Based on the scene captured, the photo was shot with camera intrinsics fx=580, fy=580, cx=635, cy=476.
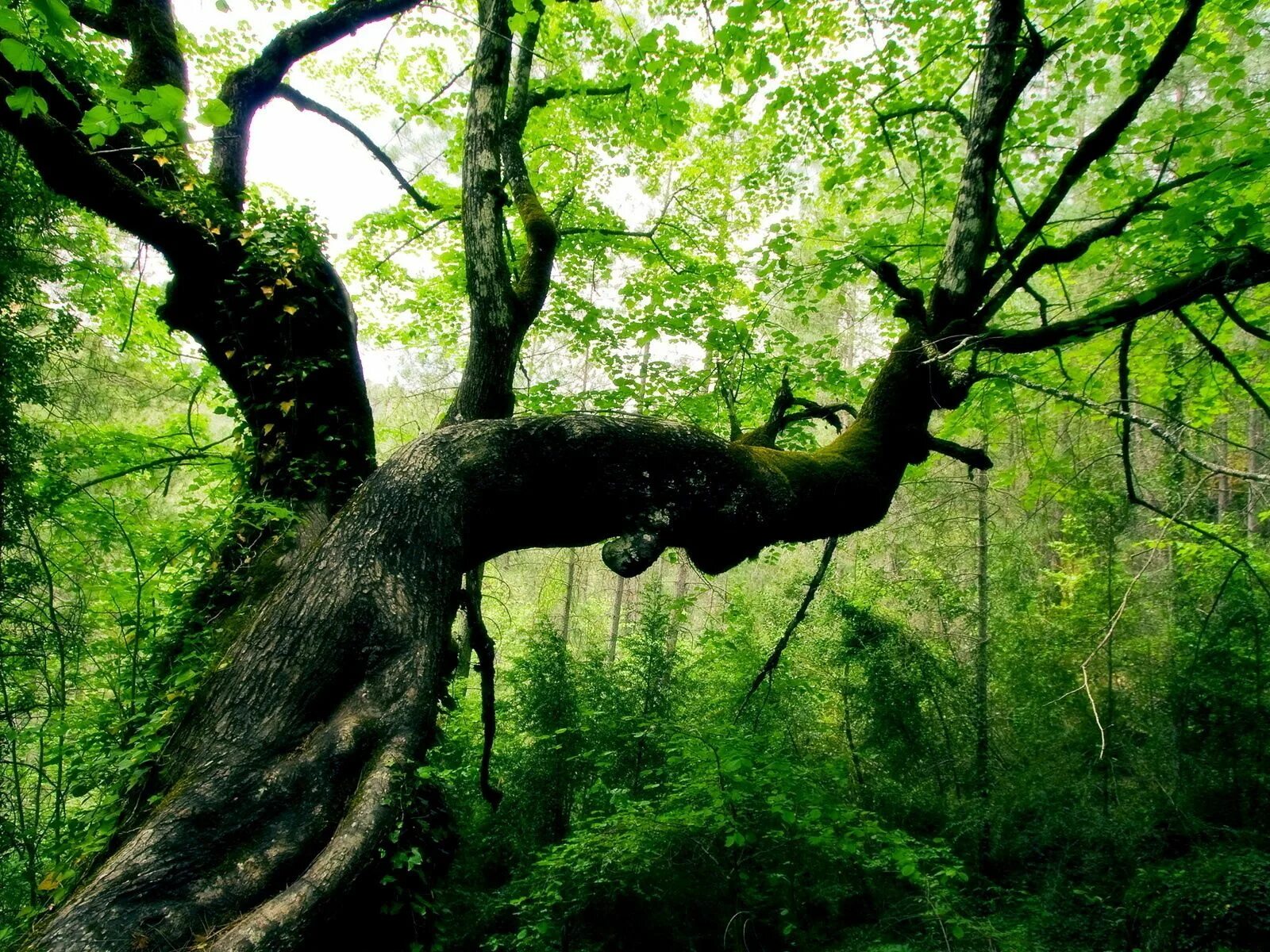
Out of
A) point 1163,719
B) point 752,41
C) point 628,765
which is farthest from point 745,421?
point 1163,719

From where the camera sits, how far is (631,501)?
101 inches

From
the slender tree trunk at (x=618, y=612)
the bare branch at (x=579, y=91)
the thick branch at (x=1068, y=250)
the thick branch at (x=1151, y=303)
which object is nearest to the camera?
the thick branch at (x=1151, y=303)

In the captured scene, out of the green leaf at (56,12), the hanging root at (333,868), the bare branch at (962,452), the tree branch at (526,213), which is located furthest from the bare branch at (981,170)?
the green leaf at (56,12)

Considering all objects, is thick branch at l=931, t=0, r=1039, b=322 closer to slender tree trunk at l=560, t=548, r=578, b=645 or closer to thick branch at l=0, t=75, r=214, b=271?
thick branch at l=0, t=75, r=214, b=271

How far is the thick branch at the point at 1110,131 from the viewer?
2580 mm

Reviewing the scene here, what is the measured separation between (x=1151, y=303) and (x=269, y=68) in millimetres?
5368

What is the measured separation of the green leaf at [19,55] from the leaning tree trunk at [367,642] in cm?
146

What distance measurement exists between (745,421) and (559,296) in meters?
2.72

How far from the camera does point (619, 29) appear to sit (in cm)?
651

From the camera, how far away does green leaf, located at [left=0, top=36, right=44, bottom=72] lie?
149 cm

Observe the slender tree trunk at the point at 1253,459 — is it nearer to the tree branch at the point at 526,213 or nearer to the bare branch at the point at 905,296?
the bare branch at the point at 905,296

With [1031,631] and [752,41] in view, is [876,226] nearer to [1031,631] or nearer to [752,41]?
[752,41]

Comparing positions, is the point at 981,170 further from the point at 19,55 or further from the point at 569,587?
the point at 569,587

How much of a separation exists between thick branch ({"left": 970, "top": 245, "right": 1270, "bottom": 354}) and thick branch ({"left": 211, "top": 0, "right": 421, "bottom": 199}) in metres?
4.27
